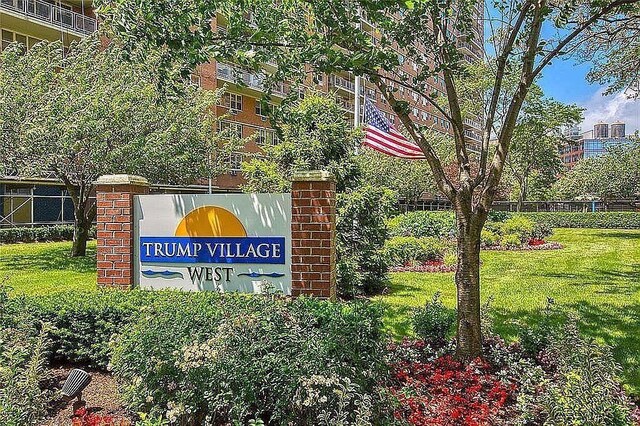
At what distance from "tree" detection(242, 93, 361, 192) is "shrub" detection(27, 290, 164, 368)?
4.20 metres

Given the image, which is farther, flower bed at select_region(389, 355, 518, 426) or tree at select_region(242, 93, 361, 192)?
tree at select_region(242, 93, 361, 192)

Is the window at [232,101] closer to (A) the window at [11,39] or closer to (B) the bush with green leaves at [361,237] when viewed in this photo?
(A) the window at [11,39]

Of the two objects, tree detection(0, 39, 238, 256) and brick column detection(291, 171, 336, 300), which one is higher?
tree detection(0, 39, 238, 256)

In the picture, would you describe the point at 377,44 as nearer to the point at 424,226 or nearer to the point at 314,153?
the point at 314,153

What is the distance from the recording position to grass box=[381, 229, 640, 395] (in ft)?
20.6

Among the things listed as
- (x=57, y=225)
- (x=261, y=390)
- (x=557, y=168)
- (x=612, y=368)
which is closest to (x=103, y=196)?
(x=261, y=390)

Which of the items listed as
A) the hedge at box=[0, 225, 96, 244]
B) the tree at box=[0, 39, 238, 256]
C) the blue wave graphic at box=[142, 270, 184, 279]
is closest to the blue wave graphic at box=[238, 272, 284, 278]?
the blue wave graphic at box=[142, 270, 184, 279]

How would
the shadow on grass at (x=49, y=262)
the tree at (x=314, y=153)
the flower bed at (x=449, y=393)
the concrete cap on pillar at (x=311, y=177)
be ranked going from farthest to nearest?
the shadow on grass at (x=49, y=262) → the tree at (x=314, y=153) → the concrete cap on pillar at (x=311, y=177) → the flower bed at (x=449, y=393)

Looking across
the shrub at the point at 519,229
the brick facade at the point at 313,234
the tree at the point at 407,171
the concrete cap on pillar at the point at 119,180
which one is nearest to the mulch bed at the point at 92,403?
the brick facade at the point at 313,234

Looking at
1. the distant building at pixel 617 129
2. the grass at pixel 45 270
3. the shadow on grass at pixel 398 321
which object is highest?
the distant building at pixel 617 129

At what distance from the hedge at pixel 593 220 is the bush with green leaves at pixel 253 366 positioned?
31.3m

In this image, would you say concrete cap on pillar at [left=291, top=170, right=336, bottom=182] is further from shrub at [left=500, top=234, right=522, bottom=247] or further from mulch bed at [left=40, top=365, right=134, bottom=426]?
shrub at [left=500, top=234, right=522, bottom=247]

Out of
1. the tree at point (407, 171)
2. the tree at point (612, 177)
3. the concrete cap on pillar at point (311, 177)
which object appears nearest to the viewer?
the concrete cap on pillar at point (311, 177)

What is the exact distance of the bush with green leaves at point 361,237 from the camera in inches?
332
